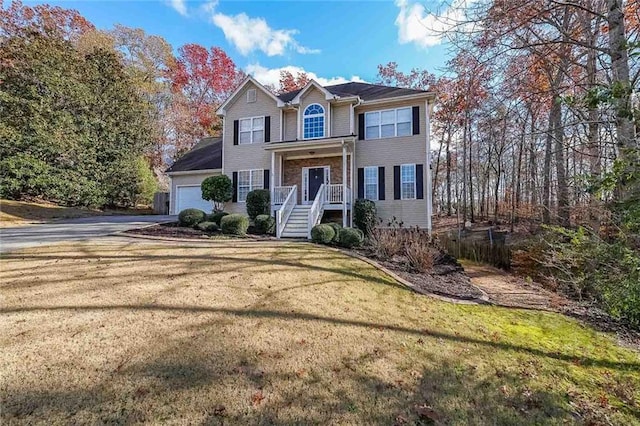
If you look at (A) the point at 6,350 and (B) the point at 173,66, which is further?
(B) the point at 173,66

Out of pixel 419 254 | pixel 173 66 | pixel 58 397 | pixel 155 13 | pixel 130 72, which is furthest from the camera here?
pixel 173 66

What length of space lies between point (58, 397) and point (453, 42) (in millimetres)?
7815

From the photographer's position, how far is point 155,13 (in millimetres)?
14578

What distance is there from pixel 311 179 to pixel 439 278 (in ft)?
31.0

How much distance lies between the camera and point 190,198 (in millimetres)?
19516

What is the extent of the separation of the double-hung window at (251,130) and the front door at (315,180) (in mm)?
3237

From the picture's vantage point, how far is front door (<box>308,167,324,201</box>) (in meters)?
16.2

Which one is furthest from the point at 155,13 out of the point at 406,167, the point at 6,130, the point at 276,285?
the point at 276,285

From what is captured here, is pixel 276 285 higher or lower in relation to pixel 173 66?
lower

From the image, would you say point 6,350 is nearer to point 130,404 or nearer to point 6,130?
point 130,404

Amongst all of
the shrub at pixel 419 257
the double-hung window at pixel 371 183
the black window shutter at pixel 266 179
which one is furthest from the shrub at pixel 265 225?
the shrub at pixel 419 257

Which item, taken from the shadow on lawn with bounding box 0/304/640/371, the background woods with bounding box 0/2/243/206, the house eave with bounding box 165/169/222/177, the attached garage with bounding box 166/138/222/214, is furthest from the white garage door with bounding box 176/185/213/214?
the shadow on lawn with bounding box 0/304/640/371

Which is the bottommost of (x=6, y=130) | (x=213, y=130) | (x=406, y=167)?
(x=406, y=167)

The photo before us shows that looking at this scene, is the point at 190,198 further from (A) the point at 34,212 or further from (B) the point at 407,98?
(B) the point at 407,98
